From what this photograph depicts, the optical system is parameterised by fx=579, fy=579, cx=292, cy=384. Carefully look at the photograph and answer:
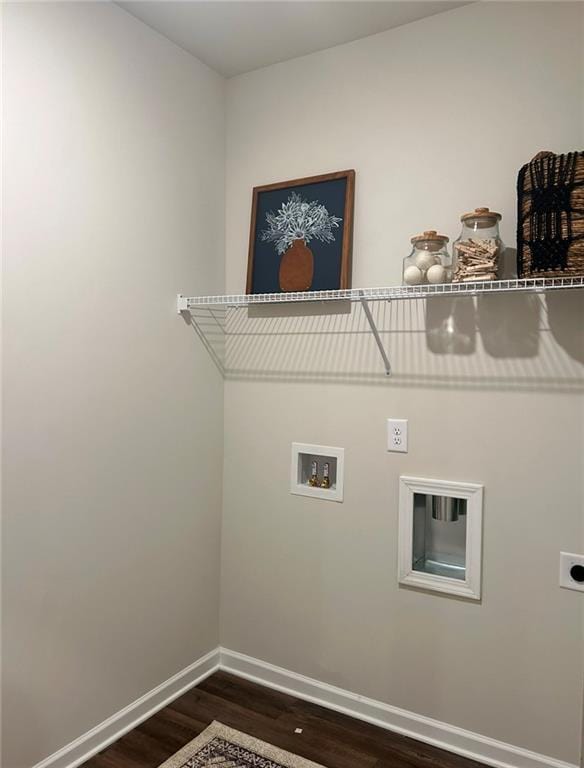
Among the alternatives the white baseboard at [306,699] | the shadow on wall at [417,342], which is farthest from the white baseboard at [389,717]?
the shadow on wall at [417,342]

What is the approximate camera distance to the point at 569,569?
184cm

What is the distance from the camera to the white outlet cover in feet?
5.98

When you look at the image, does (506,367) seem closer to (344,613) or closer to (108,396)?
(344,613)

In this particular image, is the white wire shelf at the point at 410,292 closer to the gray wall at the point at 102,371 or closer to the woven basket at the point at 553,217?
the woven basket at the point at 553,217

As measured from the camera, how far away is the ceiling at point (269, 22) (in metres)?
2.01

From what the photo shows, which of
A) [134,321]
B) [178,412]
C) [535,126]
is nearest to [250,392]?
[178,412]

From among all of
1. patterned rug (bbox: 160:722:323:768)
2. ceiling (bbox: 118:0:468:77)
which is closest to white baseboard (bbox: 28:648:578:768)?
patterned rug (bbox: 160:722:323:768)

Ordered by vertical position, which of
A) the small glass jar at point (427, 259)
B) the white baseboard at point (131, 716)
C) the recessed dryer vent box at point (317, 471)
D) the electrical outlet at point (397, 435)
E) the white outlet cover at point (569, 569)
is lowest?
the white baseboard at point (131, 716)

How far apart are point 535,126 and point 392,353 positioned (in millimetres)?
880

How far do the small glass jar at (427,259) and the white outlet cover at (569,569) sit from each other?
0.96 m

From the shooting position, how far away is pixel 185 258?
7.79 feet

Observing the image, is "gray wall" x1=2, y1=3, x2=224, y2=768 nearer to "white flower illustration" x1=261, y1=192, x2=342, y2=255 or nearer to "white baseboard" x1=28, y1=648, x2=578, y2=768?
"white baseboard" x1=28, y1=648, x2=578, y2=768

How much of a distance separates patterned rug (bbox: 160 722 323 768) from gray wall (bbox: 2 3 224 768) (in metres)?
0.31

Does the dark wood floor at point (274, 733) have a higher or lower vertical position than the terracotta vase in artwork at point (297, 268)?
lower
